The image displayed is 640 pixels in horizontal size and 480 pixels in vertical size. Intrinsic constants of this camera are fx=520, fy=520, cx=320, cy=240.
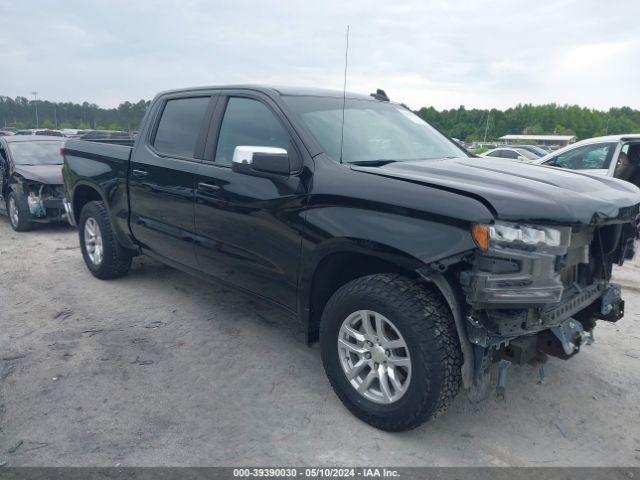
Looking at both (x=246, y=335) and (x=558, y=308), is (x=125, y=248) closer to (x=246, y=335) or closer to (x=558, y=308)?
(x=246, y=335)

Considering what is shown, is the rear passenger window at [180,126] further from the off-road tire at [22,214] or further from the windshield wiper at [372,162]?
the off-road tire at [22,214]

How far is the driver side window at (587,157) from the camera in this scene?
7793 millimetres

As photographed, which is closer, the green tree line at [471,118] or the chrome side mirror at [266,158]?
the chrome side mirror at [266,158]

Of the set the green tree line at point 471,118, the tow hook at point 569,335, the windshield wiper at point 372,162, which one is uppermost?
the green tree line at point 471,118

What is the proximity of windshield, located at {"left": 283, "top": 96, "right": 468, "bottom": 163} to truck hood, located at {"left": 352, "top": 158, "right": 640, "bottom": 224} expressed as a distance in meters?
0.23

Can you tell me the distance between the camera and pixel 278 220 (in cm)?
331

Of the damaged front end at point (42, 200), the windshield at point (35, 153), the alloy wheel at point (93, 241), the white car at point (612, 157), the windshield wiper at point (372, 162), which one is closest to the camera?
the windshield wiper at point (372, 162)

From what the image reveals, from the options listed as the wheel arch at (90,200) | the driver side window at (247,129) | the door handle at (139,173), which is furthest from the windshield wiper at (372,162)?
the wheel arch at (90,200)

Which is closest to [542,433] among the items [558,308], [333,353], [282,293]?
[558,308]

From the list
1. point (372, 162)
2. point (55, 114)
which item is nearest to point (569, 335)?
point (372, 162)

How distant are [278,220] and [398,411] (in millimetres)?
1353

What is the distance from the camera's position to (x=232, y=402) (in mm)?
3221

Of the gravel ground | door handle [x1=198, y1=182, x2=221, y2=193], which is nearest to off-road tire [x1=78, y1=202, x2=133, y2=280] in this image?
the gravel ground

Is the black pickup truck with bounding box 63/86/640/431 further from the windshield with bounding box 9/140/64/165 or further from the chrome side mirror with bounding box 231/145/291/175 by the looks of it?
the windshield with bounding box 9/140/64/165
